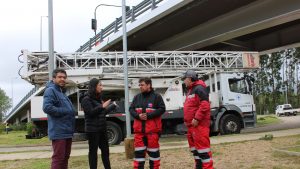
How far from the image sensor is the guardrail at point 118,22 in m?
23.6

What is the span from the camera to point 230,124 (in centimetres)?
1673

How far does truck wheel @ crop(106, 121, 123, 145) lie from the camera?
603 inches

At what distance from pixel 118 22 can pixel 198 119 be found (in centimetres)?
2190

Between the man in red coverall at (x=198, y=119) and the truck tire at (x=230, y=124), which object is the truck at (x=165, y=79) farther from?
the man in red coverall at (x=198, y=119)

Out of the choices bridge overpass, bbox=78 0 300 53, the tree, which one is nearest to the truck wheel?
bridge overpass, bbox=78 0 300 53

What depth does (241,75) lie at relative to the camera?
1739 cm

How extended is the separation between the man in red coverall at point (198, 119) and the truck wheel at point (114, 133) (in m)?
8.24

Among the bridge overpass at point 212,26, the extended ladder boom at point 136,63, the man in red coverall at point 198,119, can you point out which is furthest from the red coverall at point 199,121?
the bridge overpass at point 212,26

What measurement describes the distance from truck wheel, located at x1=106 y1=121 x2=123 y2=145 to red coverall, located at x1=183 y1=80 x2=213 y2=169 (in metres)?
8.26

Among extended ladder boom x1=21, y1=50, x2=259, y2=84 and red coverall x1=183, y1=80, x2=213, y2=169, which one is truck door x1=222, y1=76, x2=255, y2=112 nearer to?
extended ladder boom x1=21, y1=50, x2=259, y2=84

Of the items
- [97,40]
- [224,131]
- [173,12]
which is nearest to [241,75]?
[224,131]

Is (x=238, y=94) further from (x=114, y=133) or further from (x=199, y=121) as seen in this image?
(x=199, y=121)

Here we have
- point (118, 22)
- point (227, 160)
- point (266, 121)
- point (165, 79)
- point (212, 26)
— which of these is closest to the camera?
point (227, 160)

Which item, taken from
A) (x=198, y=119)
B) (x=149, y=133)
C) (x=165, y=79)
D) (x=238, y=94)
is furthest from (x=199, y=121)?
(x=238, y=94)
